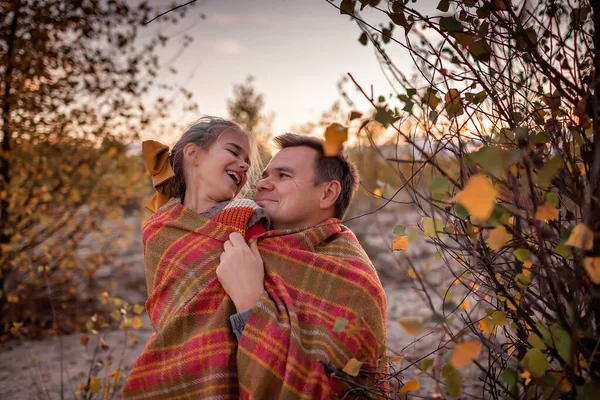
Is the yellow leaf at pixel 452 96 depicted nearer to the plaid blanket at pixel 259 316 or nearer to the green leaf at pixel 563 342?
the green leaf at pixel 563 342

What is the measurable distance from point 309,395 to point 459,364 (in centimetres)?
98

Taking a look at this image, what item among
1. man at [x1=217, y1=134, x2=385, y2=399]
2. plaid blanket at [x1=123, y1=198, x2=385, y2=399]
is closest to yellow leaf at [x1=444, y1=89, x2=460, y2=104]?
man at [x1=217, y1=134, x2=385, y2=399]

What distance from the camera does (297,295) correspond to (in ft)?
5.91

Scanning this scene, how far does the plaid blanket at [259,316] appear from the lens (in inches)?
63.0

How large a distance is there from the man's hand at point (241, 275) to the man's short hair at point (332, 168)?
24.6 inches

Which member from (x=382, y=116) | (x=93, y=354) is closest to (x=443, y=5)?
(x=382, y=116)

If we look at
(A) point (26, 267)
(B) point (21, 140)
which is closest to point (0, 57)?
(B) point (21, 140)

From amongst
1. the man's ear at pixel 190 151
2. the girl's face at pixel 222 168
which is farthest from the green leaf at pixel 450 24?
the man's ear at pixel 190 151

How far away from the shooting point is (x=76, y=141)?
4.47 metres

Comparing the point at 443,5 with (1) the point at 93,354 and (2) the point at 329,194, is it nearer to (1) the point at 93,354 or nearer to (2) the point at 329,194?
(2) the point at 329,194

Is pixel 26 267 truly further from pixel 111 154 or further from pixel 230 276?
pixel 230 276

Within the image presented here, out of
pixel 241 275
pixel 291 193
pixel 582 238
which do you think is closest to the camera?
pixel 582 238

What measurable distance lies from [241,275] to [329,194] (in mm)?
745

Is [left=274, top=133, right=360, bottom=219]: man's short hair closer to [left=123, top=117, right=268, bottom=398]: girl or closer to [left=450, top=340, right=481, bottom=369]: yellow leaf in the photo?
[left=123, top=117, right=268, bottom=398]: girl
